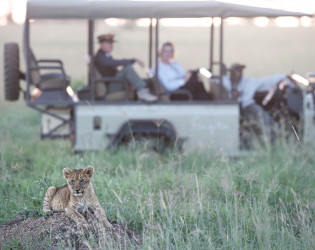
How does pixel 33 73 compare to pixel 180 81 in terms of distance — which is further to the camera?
pixel 180 81

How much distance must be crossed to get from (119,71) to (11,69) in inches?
50.2

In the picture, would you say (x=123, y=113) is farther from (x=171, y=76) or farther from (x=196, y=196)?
(x=196, y=196)

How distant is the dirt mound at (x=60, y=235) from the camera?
4016mm

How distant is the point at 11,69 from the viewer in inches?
288

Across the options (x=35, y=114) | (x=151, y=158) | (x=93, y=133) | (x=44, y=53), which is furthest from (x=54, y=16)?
Answer: (x=44, y=53)

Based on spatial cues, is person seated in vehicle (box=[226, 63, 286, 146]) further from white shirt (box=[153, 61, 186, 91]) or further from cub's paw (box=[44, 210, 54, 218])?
cub's paw (box=[44, 210, 54, 218])

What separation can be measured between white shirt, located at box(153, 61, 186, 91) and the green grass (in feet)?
3.67

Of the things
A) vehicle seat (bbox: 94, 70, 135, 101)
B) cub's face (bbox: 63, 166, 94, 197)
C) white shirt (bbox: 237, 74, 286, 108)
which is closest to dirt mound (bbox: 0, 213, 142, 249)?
cub's face (bbox: 63, 166, 94, 197)

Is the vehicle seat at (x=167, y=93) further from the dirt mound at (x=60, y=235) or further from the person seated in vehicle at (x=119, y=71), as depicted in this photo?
the dirt mound at (x=60, y=235)

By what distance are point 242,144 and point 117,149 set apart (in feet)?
5.12

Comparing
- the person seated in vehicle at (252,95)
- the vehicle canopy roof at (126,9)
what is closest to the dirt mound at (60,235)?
the vehicle canopy roof at (126,9)

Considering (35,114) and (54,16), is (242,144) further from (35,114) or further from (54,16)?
(35,114)

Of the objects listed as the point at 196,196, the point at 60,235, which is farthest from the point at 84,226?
the point at 196,196

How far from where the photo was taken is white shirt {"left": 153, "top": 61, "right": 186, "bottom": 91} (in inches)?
303
